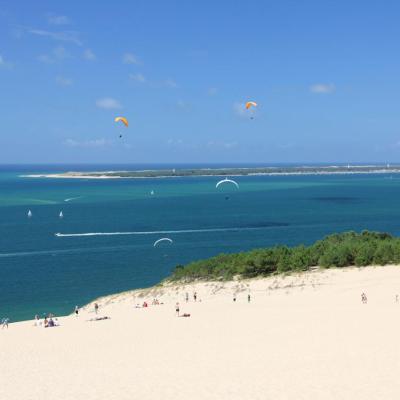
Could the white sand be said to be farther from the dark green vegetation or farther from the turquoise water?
the turquoise water

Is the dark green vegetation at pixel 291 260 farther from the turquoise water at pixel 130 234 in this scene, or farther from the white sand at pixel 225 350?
the turquoise water at pixel 130 234

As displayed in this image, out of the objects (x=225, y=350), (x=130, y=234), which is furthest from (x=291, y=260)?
(x=130, y=234)

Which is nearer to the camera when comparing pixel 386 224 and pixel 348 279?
pixel 348 279

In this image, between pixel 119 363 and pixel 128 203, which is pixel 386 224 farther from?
pixel 119 363

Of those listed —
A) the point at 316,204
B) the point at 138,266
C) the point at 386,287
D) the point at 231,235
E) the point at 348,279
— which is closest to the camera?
the point at 386,287

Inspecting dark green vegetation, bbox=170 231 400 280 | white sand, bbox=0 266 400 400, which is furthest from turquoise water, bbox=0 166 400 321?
white sand, bbox=0 266 400 400

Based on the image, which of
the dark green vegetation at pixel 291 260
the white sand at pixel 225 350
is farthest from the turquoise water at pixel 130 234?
→ the white sand at pixel 225 350

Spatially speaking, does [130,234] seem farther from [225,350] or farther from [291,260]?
[225,350]

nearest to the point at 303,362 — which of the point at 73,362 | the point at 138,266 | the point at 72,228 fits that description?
the point at 73,362
